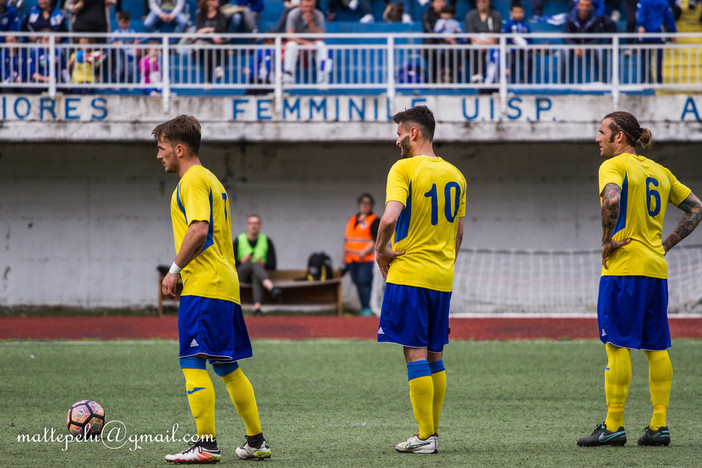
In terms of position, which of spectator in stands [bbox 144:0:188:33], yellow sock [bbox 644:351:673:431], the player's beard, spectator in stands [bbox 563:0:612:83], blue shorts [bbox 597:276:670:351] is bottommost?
yellow sock [bbox 644:351:673:431]

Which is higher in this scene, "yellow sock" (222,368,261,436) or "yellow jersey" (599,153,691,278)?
"yellow jersey" (599,153,691,278)

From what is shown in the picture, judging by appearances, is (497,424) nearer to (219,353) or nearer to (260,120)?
(219,353)

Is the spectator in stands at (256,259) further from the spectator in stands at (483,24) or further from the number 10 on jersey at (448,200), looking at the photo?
the number 10 on jersey at (448,200)

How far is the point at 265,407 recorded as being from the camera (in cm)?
741

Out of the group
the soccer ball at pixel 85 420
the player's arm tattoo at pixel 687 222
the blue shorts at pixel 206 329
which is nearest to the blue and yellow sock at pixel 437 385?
the blue shorts at pixel 206 329

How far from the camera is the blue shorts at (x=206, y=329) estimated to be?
5.13 m

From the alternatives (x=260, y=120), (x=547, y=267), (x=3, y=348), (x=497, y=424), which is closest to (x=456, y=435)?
(x=497, y=424)

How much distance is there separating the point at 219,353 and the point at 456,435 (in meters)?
1.91

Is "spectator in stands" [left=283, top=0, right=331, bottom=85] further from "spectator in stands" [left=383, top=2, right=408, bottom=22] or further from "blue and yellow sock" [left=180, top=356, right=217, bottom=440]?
"blue and yellow sock" [left=180, top=356, right=217, bottom=440]

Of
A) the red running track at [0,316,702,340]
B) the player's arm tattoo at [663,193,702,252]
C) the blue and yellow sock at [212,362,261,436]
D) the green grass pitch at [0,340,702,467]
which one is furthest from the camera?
the red running track at [0,316,702,340]

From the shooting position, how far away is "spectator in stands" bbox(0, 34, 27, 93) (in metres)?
14.7

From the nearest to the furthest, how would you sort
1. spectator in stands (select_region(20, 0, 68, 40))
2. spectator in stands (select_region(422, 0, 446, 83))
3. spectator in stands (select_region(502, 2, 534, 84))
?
spectator in stands (select_region(502, 2, 534, 84))
spectator in stands (select_region(20, 0, 68, 40))
spectator in stands (select_region(422, 0, 446, 83))

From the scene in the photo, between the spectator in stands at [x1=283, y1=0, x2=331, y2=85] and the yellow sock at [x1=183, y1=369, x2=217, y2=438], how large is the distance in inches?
411

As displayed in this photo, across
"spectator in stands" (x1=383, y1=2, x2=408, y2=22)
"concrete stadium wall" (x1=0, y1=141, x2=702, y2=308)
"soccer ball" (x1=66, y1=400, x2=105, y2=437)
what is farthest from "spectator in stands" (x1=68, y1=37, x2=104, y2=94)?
"soccer ball" (x1=66, y1=400, x2=105, y2=437)
